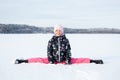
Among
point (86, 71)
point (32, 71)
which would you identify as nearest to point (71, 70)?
point (86, 71)

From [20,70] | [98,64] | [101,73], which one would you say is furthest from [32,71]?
[98,64]

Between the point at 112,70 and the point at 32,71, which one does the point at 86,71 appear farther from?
the point at 32,71

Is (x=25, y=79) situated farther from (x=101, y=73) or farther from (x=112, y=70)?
(x=112, y=70)

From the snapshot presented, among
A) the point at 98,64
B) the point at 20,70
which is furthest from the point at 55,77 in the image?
the point at 98,64

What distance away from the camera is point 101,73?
20.6ft

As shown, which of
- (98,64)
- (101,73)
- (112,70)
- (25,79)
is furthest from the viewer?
(98,64)

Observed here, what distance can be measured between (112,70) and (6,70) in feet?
7.50

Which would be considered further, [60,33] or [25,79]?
[60,33]

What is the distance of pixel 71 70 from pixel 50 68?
0.55 metres

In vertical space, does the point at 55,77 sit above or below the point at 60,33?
below

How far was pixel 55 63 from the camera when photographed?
8.16m

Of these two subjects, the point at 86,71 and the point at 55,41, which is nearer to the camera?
the point at 86,71

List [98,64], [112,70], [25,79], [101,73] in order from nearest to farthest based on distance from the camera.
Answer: [25,79] → [101,73] → [112,70] → [98,64]

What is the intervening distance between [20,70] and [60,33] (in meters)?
1.84
